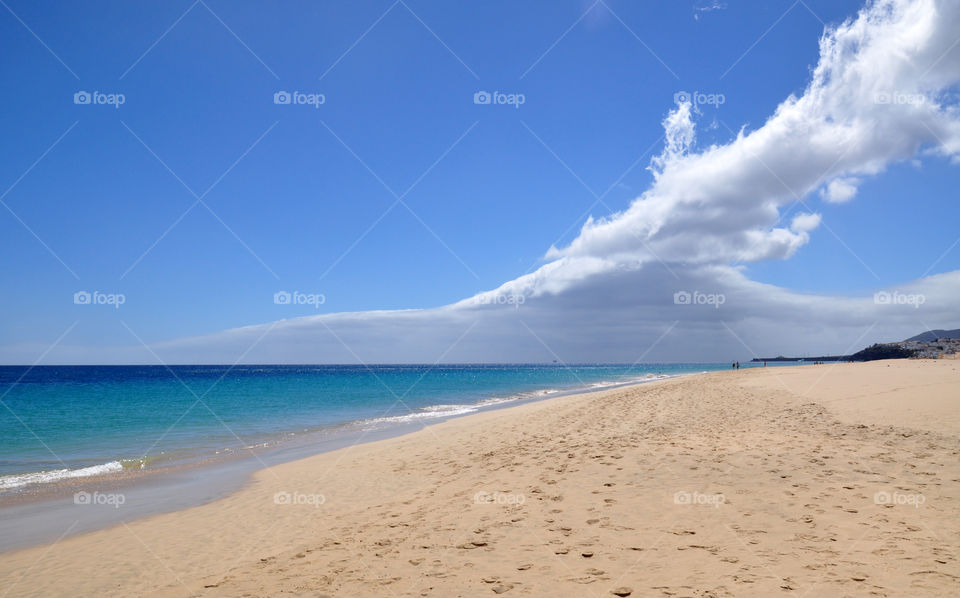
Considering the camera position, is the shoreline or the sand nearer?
the sand

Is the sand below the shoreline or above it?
above

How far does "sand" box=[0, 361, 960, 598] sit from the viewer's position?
518 centimetres

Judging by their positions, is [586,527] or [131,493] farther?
[131,493]

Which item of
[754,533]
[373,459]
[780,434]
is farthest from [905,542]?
[373,459]

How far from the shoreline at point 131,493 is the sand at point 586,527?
74 cm

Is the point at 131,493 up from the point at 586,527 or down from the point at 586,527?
down

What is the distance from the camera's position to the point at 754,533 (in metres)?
6.00

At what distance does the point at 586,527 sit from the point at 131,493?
1169cm

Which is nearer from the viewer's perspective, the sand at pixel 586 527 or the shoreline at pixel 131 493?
the sand at pixel 586 527

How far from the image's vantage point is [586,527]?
6660 millimetres

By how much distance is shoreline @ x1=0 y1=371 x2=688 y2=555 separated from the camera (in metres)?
9.66

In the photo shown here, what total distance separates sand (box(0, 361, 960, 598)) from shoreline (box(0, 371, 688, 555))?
0.74 metres

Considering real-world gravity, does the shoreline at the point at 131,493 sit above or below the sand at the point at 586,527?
below

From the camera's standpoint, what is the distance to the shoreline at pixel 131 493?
9.66 m
